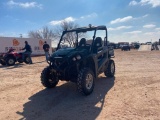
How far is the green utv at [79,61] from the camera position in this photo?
633 cm

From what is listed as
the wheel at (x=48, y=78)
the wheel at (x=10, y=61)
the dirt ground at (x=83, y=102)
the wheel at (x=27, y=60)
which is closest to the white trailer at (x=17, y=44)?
the wheel at (x=27, y=60)

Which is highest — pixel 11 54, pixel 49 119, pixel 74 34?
pixel 74 34

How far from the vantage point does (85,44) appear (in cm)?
748

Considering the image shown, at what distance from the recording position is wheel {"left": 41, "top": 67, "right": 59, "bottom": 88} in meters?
6.99

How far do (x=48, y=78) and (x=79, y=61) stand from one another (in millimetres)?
1449

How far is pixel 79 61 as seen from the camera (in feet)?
20.9

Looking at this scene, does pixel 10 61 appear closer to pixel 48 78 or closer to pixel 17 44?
pixel 48 78

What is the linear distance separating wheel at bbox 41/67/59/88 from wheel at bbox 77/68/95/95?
1447mm

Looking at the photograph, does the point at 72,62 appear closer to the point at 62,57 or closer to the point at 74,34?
the point at 62,57

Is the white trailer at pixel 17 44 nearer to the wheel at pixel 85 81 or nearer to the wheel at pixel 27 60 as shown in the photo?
the wheel at pixel 27 60

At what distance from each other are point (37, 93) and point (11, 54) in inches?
401

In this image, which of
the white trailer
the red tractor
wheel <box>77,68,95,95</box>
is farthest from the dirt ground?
the white trailer

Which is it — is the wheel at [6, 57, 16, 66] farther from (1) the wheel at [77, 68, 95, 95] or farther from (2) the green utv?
(1) the wheel at [77, 68, 95, 95]

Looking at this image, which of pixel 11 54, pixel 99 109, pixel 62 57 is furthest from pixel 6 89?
pixel 11 54
